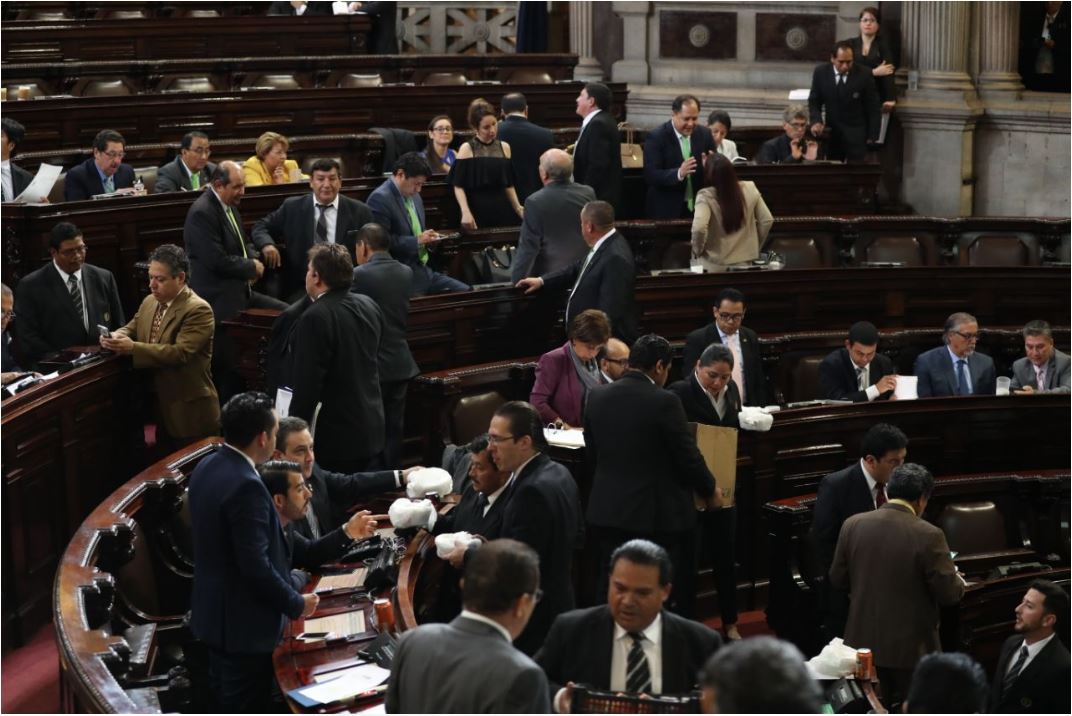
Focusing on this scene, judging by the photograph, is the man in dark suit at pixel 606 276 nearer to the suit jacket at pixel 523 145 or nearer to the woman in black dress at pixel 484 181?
the woman in black dress at pixel 484 181

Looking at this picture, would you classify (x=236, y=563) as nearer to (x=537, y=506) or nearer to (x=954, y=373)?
(x=537, y=506)

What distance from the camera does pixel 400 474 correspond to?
18.8 ft

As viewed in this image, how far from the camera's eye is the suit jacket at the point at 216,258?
732cm

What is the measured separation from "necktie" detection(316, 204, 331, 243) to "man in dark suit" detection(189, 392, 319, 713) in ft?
11.1

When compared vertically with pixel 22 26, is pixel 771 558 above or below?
below

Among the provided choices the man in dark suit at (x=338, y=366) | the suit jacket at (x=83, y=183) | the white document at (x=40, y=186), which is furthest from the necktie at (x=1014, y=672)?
the suit jacket at (x=83, y=183)

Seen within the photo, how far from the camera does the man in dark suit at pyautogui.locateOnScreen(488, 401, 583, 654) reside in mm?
4613

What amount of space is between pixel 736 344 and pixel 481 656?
167 inches

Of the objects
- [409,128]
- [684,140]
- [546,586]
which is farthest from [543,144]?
[546,586]

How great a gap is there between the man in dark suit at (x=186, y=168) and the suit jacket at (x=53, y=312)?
1440 mm

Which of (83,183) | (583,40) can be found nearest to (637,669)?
(83,183)

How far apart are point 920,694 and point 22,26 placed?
10.0 metres

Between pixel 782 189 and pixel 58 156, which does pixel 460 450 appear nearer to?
pixel 58 156

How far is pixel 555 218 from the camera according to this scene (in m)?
7.55
